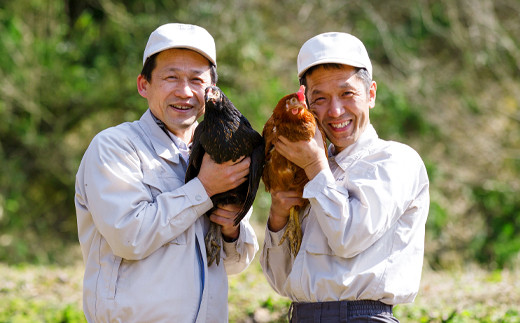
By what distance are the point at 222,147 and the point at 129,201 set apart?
0.55 meters

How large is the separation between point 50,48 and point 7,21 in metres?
0.80

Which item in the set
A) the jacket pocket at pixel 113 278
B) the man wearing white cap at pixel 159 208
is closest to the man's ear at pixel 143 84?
the man wearing white cap at pixel 159 208

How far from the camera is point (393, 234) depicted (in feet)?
8.41

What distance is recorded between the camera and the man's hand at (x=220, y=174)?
2.70 m

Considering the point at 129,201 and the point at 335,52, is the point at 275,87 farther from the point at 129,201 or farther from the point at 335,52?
the point at 129,201

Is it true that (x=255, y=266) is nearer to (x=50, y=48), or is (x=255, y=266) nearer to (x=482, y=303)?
(x=482, y=303)

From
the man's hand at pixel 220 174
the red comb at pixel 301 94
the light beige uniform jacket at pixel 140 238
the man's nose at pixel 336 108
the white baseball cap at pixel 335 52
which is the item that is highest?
the white baseball cap at pixel 335 52

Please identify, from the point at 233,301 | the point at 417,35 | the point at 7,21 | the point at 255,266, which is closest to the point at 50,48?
the point at 7,21

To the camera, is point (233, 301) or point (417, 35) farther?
point (417, 35)

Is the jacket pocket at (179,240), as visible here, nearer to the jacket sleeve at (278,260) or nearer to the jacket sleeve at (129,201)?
the jacket sleeve at (129,201)

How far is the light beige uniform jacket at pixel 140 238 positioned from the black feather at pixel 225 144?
18 cm

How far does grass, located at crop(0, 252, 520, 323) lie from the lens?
13.7ft

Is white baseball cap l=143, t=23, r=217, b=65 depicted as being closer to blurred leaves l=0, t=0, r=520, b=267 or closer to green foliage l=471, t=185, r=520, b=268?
blurred leaves l=0, t=0, r=520, b=267

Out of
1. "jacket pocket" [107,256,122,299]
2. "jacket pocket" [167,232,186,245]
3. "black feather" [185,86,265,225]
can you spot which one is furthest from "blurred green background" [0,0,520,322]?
"jacket pocket" [107,256,122,299]
